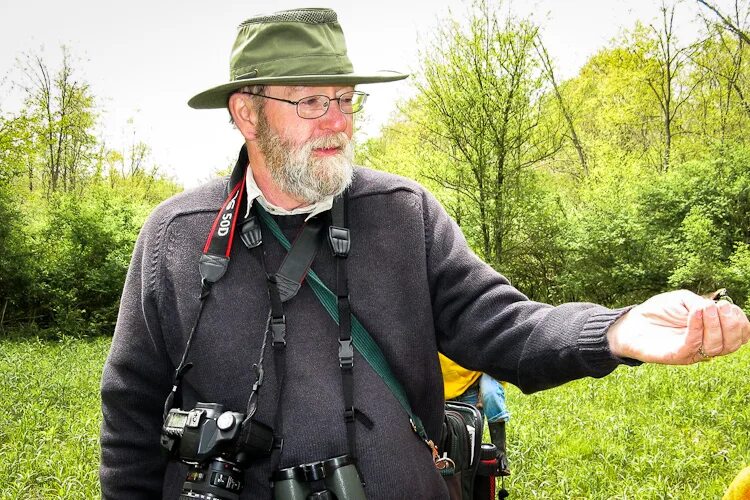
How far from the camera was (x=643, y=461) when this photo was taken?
5480mm

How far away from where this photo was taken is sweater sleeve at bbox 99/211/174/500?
2295 mm

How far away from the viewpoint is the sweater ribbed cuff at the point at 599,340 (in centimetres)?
175

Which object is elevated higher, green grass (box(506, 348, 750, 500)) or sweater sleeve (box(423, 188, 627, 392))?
sweater sleeve (box(423, 188, 627, 392))

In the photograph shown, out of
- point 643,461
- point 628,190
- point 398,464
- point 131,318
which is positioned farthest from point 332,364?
point 628,190

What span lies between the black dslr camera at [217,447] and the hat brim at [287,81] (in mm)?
1005

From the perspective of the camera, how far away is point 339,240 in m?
2.21

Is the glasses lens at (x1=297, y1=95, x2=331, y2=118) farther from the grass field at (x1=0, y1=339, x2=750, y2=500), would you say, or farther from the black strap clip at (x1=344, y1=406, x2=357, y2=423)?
the grass field at (x1=0, y1=339, x2=750, y2=500)

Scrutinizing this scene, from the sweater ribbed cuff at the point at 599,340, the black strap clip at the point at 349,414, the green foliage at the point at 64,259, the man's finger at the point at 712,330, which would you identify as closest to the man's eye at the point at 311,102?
the black strap clip at the point at 349,414

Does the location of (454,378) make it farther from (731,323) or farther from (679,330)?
(731,323)

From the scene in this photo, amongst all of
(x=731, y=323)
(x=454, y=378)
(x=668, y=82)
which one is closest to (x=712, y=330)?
(x=731, y=323)

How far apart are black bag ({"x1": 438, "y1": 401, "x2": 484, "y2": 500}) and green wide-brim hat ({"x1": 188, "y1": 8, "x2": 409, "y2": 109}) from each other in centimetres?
124

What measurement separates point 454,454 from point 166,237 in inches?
52.5

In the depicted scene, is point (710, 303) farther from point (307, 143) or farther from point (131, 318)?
point (131, 318)

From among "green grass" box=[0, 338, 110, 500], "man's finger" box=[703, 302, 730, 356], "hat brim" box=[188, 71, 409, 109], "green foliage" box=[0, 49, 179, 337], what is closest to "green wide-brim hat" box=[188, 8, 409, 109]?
"hat brim" box=[188, 71, 409, 109]
